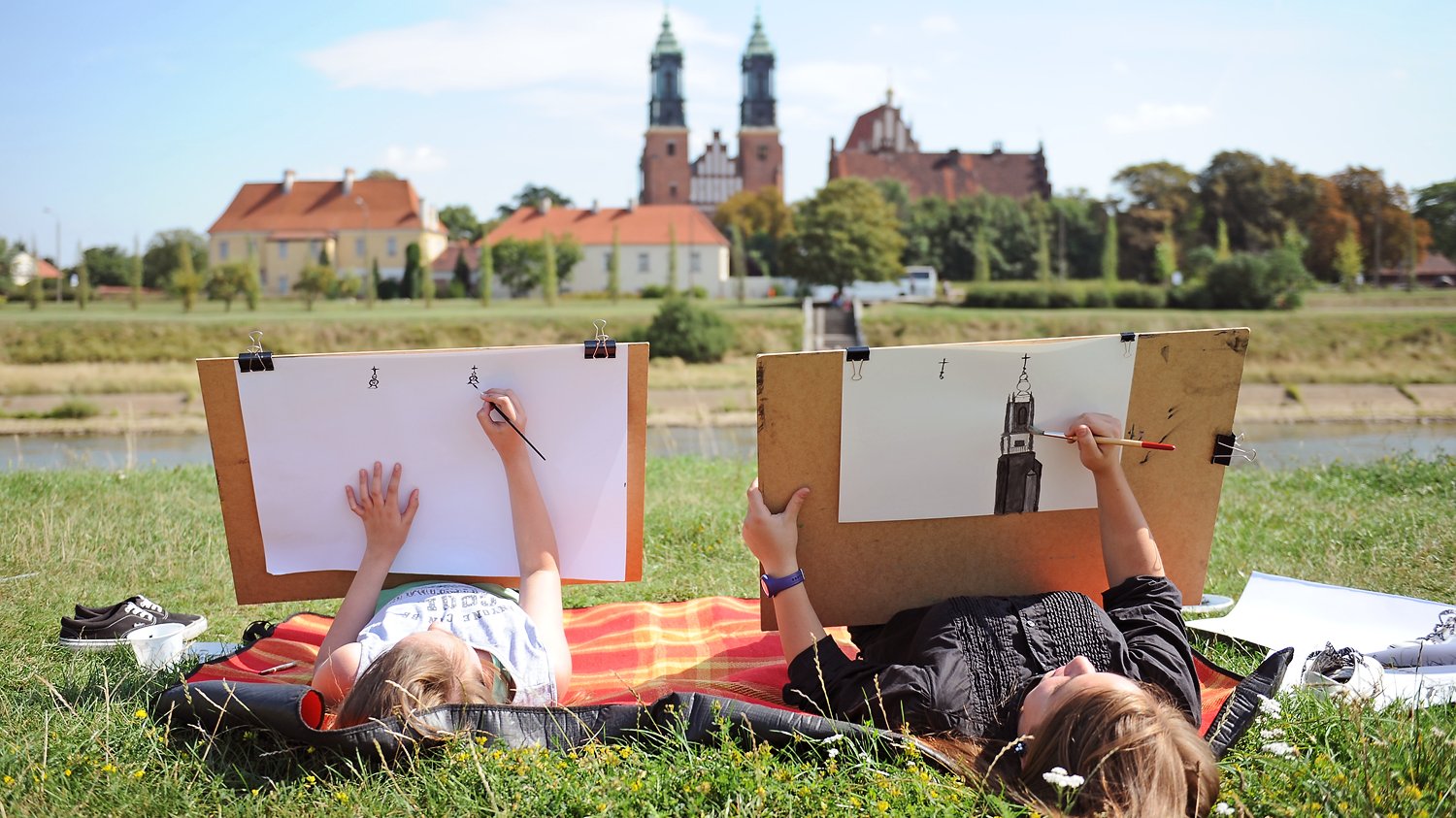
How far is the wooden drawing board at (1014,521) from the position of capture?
3.07 meters

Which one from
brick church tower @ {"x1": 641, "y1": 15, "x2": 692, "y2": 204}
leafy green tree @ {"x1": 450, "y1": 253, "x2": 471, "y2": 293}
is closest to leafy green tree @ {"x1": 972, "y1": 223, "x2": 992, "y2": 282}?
leafy green tree @ {"x1": 450, "y1": 253, "x2": 471, "y2": 293}

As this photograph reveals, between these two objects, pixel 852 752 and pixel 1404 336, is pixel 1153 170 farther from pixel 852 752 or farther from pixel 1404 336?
pixel 852 752

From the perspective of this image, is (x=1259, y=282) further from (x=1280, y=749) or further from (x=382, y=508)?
(x=382, y=508)

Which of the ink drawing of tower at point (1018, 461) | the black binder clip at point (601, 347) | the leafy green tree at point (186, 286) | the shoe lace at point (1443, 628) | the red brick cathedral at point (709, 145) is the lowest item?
the shoe lace at point (1443, 628)

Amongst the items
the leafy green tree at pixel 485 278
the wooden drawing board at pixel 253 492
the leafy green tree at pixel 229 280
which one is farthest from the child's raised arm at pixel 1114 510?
the leafy green tree at pixel 229 280

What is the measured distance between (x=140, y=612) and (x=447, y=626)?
156 cm

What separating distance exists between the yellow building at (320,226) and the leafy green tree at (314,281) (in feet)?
43.2

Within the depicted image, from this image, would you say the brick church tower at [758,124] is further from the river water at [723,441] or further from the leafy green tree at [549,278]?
the river water at [723,441]

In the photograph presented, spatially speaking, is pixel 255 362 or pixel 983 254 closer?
pixel 255 362

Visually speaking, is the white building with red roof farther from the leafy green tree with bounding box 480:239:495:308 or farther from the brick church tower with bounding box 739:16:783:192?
the brick church tower with bounding box 739:16:783:192

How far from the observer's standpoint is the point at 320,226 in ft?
203

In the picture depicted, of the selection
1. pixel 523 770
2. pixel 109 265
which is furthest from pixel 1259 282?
pixel 109 265

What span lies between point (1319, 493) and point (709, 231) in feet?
182

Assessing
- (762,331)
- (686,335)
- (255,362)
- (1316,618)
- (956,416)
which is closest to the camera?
(956,416)
